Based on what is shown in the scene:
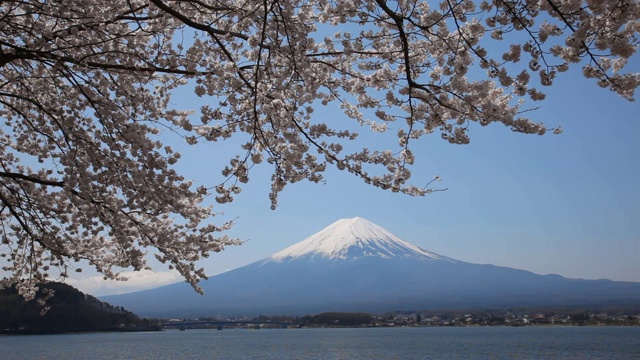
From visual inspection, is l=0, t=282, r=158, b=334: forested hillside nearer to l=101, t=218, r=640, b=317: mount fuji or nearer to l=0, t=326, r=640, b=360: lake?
l=0, t=326, r=640, b=360: lake

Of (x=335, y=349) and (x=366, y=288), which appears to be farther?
(x=366, y=288)

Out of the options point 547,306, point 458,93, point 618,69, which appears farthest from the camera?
point 547,306

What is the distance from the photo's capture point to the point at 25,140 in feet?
18.1

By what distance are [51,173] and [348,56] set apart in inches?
126

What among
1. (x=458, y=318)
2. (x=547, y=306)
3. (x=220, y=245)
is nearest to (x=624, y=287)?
(x=547, y=306)

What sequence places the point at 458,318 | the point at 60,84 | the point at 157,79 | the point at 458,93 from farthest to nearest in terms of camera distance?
the point at 458,318, the point at 157,79, the point at 60,84, the point at 458,93

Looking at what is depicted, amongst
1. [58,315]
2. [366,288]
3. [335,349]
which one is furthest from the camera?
[366,288]

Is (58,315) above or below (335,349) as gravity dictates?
above

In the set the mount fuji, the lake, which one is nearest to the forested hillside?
the lake

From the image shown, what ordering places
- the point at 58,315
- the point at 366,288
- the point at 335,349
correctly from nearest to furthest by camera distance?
the point at 58,315 → the point at 335,349 → the point at 366,288

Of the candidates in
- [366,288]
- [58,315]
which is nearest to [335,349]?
[58,315]

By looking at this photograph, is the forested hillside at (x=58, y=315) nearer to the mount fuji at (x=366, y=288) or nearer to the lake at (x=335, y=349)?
the lake at (x=335, y=349)

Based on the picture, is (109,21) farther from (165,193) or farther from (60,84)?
(165,193)

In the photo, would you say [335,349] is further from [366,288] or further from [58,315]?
[366,288]
